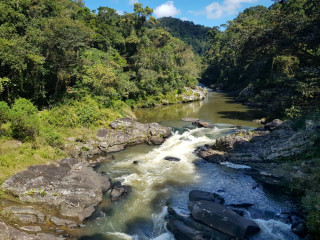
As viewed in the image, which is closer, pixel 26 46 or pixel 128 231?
pixel 128 231

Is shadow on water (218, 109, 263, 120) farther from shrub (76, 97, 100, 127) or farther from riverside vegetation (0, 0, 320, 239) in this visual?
shrub (76, 97, 100, 127)

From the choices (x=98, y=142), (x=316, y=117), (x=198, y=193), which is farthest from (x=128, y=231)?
(x=316, y=117)

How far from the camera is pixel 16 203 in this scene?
11.5m

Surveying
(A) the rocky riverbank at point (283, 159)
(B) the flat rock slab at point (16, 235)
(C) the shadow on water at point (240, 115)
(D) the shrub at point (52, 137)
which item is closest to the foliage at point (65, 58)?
(D) the shrub at point (52, 137)

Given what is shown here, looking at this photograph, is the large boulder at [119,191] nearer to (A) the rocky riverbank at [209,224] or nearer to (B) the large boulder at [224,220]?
(A) the rocky riverbank at [209,224]

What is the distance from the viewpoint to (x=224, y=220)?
10.2 metres

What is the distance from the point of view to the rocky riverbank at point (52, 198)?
33.3ft

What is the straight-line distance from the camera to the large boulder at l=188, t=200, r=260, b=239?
32.5 feet

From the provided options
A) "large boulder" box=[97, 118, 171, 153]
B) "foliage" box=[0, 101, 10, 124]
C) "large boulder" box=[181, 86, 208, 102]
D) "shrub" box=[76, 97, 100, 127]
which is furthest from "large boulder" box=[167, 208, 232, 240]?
"large boulder" box=[181, 86, 208, 102]

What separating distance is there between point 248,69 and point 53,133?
191ft

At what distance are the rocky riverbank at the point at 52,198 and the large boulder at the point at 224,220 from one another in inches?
200

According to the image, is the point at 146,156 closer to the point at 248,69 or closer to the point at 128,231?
the point at 128,231

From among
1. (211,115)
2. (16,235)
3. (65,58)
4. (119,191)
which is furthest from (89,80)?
(16,235)

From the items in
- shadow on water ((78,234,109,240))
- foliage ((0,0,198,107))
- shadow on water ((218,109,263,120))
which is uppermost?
foliage ((0,0,198,107))
